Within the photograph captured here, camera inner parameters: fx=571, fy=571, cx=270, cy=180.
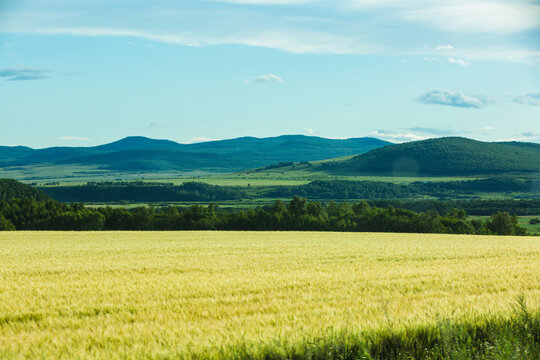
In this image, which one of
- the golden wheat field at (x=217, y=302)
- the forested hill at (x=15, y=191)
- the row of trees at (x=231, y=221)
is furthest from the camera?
the forested hill at (x=15, y=191)

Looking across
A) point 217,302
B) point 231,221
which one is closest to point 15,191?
point 231,221

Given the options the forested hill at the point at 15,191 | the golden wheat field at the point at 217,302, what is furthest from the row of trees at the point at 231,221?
the forested hill at the point at 15,191

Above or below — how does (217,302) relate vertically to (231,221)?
above

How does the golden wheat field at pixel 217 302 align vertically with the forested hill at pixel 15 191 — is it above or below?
above

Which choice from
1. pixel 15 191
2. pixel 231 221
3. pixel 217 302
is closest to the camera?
pixel 217 302

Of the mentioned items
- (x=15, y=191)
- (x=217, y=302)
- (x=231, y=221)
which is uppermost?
(x=217, y=302)

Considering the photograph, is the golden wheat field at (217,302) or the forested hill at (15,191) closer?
the golden wheat field at (217,302)

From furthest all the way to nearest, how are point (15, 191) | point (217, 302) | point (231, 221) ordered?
1. point (15, 191)
2. point (231, 221)
3. point (217, 302)

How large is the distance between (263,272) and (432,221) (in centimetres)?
6441

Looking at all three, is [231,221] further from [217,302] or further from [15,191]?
[15,191]

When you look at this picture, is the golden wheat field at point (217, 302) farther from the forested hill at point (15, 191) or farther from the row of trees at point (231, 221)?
the forested hill at point (15, 191)

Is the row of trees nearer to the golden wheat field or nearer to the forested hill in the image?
the golden wheat field

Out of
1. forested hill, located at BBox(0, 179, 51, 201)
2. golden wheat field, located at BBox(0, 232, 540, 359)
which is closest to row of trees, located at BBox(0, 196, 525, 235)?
golden wheat field, located at BBox(0, 232, 540, 359)

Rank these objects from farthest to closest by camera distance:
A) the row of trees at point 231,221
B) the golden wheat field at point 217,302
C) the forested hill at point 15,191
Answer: the forested hill at point 15,191, the row of trees at point 231,221, the golden wheat field at point 217,302
